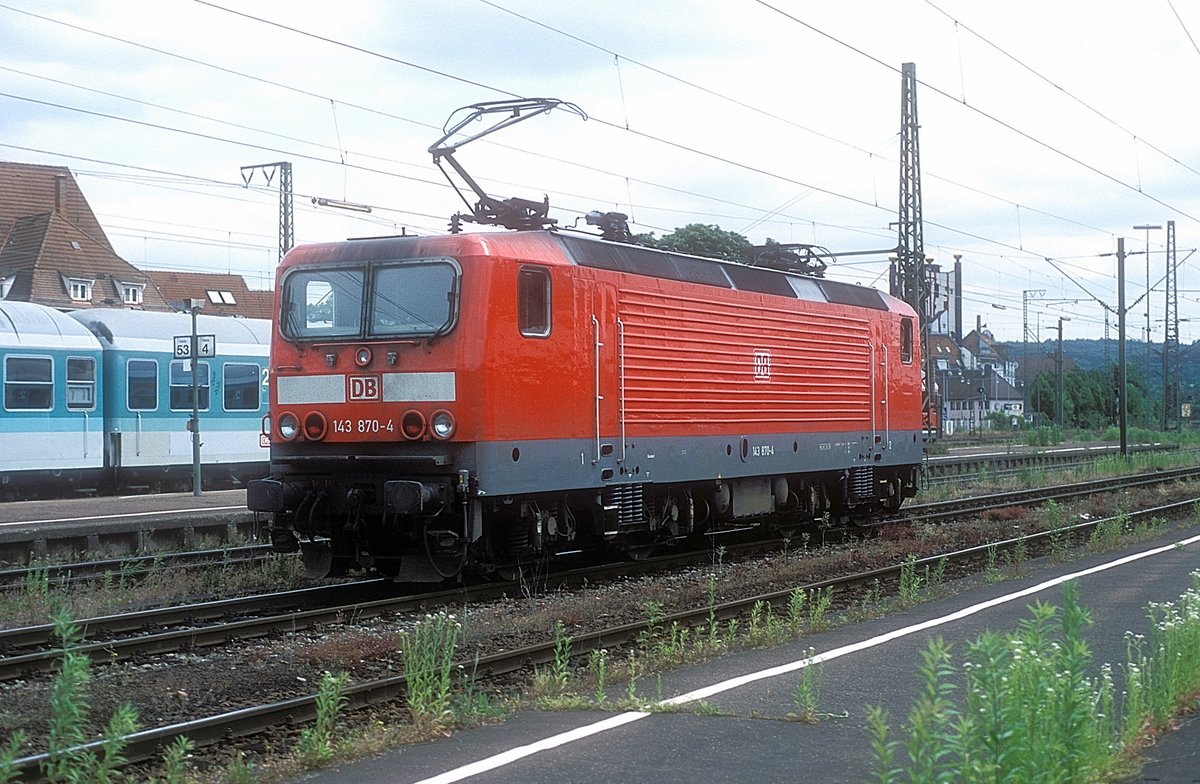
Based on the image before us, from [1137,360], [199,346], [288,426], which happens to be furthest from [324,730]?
[1137,360]

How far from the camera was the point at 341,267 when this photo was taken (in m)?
13.2

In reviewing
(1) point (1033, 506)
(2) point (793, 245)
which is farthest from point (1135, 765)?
(1) point (1033, 506)

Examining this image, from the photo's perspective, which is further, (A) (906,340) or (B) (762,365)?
(A) (906,340)

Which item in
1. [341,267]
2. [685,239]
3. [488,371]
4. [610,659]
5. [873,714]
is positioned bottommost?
[610,659]

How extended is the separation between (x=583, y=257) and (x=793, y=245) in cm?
603

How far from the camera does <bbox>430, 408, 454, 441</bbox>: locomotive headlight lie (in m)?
12.2

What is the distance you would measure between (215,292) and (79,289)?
12017 mm

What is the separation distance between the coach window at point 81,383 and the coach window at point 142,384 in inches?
32.2

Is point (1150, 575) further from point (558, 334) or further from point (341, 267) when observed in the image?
point (341, 267)

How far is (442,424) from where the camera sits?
12.3m

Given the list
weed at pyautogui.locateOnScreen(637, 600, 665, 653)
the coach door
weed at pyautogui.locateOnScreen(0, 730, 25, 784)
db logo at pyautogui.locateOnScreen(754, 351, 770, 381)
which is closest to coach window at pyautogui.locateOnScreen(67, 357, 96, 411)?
db logo at pyautogui.locateOnScreen(754, 351, 770, 381)

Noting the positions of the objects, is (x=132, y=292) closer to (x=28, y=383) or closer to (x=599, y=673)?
(x=28, y=383)

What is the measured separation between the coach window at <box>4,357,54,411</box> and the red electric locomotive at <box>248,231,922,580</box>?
1197 cm

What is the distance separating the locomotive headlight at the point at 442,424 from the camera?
12219mm
